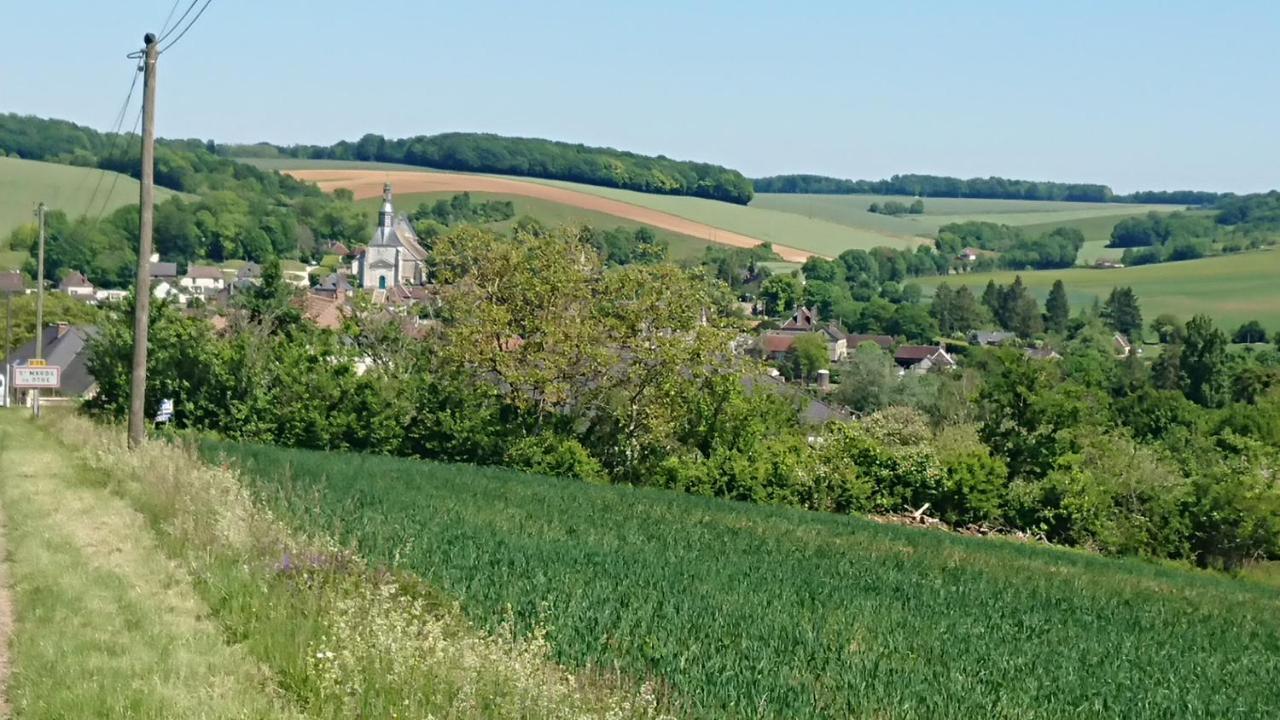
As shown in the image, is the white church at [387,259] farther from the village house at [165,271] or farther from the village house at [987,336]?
the village house at [987,336]

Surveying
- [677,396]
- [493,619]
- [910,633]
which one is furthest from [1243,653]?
[677,396]

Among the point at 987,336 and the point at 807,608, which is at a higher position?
the point at 807,608

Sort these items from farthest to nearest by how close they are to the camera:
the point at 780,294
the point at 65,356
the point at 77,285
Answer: the point at 780,294, the point at 77,285, the point at 65,356

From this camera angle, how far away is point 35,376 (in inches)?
1481

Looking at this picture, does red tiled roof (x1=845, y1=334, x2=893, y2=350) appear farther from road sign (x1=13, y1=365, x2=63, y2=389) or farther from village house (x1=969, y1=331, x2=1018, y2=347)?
road sign (x1=13, y1=365, x2=63, y2=389)

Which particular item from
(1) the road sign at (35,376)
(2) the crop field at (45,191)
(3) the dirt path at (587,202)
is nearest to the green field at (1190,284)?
(3) the dirt path at (587,202)

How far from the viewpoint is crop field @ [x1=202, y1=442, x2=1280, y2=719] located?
31.2ft

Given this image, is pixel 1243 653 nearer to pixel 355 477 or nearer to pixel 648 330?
pixel 355 477

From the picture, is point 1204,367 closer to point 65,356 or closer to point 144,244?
point 65,356

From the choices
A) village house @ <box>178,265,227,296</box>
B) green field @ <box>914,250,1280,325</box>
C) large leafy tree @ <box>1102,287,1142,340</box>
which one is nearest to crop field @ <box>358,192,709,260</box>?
village house @ <box>178,265,227,296</box>

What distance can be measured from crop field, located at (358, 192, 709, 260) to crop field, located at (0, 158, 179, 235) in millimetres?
37935

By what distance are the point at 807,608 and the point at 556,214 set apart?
164609mm

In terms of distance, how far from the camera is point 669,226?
175 metres

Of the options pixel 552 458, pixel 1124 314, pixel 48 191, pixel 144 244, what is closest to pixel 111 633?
pixel 144 244
